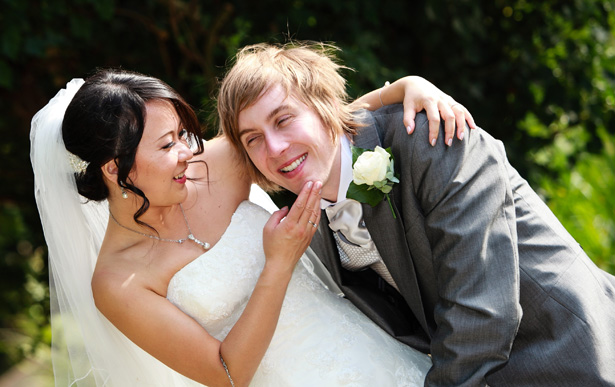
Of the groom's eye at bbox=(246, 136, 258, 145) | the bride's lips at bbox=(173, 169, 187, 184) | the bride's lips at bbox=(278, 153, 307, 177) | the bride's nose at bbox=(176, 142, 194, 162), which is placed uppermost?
the groom's eye at bbox=(246, 136, 258, 145)

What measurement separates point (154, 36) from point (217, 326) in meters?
3.32

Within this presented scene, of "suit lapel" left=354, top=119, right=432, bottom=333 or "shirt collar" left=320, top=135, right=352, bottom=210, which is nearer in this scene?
"suit lapel" left=354, top=119, right=432, bottom=333

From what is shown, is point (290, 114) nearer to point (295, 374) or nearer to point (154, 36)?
point (295, 374)

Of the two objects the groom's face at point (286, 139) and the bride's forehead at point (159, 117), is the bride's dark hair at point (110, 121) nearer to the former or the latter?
the bride's forehead at point (159, 117)

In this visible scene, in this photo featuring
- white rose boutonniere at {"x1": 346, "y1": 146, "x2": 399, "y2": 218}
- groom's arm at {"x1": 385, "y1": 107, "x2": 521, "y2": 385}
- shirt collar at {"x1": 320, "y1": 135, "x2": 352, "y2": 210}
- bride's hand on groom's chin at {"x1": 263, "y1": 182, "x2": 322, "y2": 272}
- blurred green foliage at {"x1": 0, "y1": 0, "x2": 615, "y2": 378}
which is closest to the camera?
groom's arm at {"x1": 385, "y1": 107, "x2": 521, "y2": 385}

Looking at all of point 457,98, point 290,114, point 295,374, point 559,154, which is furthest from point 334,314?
point 559,154

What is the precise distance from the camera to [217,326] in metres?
2.54

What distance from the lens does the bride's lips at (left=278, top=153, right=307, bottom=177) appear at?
2447 mm

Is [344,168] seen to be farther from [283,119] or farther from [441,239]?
[441,239]

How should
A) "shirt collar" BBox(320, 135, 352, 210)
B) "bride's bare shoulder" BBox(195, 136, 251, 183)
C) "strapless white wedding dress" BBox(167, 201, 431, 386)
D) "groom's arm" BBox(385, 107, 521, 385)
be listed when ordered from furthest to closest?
"bride's bare shoulder" BBox(195, 136, 251, 183)
"shirt collar" BBox(320, 135, 352, 210)
"strapless white wedding dress" BBox(167, 201, 431, 386)
"groom's arm" BBox(385, 107, 521, 385)

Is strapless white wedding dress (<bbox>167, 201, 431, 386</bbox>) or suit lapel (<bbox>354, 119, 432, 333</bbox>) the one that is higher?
suit lapel (<bbox>354, 119, 432, 333</bbox>)

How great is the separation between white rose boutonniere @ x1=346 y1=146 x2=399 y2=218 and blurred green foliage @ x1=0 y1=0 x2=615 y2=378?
1971mm

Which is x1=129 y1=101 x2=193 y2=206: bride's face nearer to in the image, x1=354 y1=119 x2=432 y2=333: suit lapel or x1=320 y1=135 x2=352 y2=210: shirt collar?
x1=320 y1=135 x2=352 y2=210: shirt collar

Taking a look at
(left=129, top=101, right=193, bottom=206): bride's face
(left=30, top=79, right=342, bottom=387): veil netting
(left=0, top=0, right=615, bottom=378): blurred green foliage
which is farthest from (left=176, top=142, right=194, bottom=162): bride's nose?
(left=0, top=0, right=615, bottom=378): blurred green foliage
